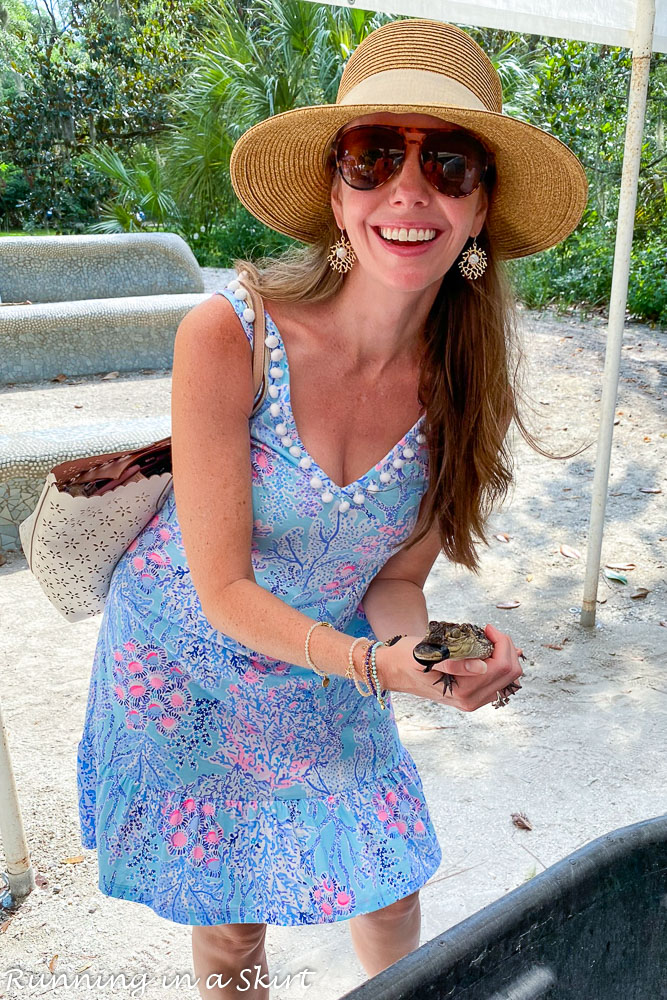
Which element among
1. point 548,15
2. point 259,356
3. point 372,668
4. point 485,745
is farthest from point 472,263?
point 485,745

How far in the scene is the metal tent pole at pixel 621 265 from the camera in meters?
2.96

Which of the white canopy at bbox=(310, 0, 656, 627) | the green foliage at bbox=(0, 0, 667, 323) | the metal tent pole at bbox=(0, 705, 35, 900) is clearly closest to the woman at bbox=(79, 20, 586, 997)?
the metal tent pole at bbox=(0, 705, 35, 900)

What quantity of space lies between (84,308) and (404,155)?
244 inches

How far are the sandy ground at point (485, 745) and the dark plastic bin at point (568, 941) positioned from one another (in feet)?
3.95

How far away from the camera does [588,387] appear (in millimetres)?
6699

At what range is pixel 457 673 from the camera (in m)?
1.25

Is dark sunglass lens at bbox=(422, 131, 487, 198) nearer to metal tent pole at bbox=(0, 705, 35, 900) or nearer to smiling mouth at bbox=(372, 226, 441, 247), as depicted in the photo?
smiling mouth at bbox=(372, 226, 441, 247)

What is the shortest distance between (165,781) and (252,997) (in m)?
0.40

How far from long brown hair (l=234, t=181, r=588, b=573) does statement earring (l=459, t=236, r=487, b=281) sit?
0.02 meters

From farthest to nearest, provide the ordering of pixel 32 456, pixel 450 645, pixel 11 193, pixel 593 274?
pixel 11 193, pixel 593 274, pixel 32 456, pixel 450 645

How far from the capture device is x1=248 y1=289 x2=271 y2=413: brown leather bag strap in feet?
4.89

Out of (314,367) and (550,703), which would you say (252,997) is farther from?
(550,703)

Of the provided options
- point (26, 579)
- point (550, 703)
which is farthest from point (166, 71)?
point (550, 703)

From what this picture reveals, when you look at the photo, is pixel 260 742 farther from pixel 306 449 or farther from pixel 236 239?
pixel 236 239
